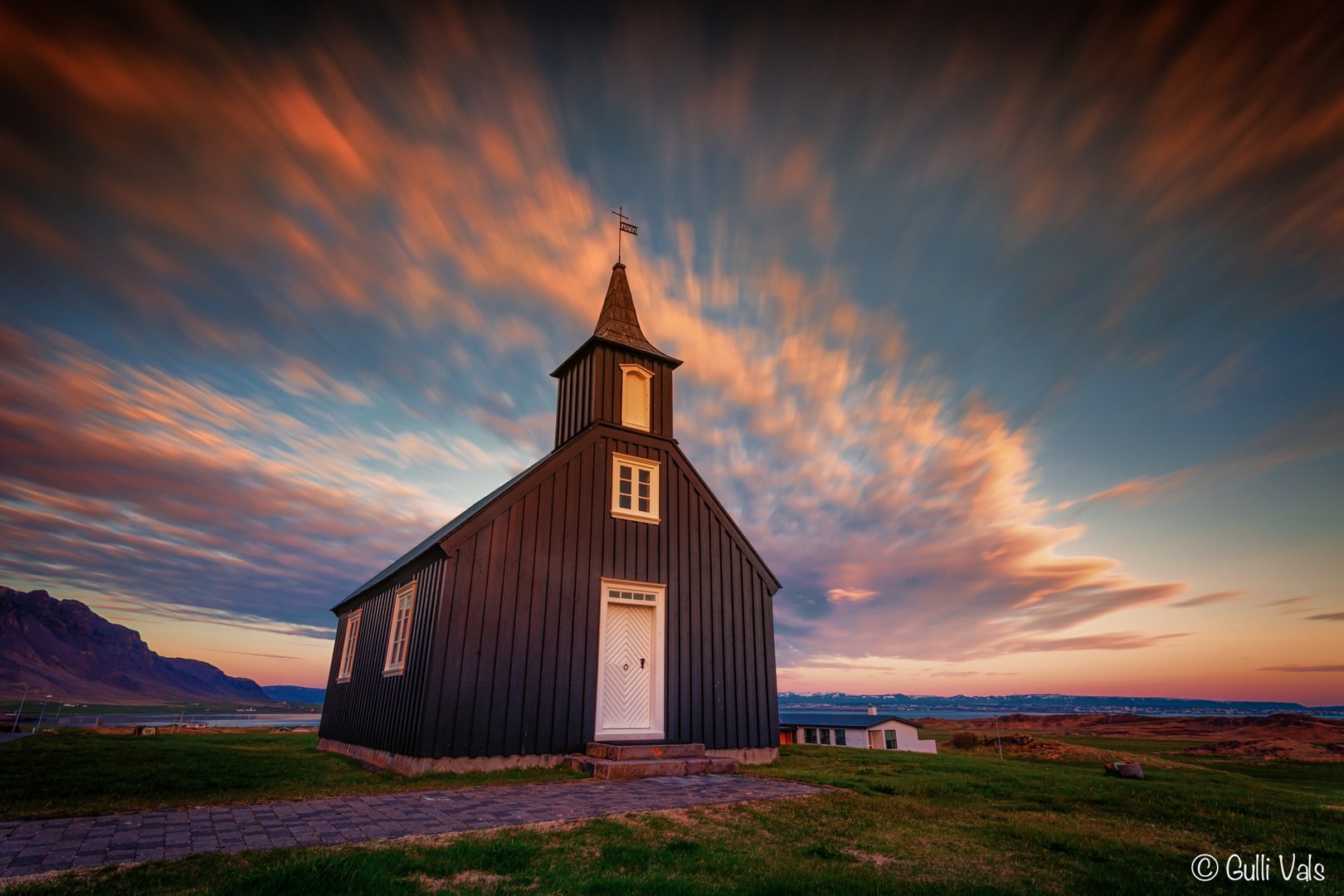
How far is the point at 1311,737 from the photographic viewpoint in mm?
75750

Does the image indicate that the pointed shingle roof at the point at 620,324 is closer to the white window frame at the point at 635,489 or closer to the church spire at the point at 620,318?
the church spire at the point at 620,318

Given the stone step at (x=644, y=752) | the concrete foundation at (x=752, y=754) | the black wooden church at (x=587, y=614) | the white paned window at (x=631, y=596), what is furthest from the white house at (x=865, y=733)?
the stone step at (x=644, y=752)

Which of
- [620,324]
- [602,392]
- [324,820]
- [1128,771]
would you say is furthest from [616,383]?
[1128,771]

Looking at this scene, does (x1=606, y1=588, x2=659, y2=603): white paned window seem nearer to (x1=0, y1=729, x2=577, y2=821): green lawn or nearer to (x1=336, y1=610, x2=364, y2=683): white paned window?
(x1=0, y1=729, x2=577, y2=821): green lawn

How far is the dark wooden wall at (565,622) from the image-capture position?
33.6ft

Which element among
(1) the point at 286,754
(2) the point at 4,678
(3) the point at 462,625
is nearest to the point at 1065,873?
(3) the point at 462,625

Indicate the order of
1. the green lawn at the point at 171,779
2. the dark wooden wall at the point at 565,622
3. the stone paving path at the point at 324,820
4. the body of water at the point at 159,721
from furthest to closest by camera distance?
the body of water at the point at 159,721
the dark wooden wall at the point at 565,622
the green lawn at the point at 171,779
the stone paving path at the point at 324,820

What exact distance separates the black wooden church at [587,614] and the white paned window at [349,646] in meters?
1.50

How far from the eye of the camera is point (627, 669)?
39.0ft

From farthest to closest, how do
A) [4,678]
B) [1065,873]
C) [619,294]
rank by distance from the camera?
[4,678], [619,294], [1065,873]

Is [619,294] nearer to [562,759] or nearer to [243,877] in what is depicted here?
[562,759]

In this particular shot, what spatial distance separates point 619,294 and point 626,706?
10180 mm

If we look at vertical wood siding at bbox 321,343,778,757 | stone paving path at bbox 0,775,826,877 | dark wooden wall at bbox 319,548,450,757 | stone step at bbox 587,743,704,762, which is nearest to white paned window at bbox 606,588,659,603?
vertical wood siding at bbox 321,343,778,757

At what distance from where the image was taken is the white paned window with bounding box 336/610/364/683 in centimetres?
1677
